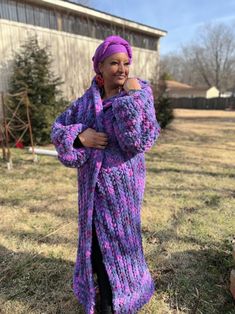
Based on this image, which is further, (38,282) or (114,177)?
(38,282)

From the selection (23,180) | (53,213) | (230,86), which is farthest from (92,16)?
(230,86)

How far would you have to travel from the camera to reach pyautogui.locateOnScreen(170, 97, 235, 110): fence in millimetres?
34750

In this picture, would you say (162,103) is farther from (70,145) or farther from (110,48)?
(70,145)

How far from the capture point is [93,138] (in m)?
1.60

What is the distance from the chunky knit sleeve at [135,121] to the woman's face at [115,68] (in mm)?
142

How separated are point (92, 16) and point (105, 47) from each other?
1091cm

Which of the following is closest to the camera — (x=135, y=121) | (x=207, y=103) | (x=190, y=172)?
(x=135, y=121)

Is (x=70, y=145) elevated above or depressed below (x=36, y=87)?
below

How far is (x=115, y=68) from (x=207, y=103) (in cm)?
3676

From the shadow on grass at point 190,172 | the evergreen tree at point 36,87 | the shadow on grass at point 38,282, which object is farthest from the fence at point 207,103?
the shadow on grass at point 38,282

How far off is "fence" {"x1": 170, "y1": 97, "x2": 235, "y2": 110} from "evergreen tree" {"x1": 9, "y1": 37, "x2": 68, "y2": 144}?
27.0 metres

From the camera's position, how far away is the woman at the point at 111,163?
155cm

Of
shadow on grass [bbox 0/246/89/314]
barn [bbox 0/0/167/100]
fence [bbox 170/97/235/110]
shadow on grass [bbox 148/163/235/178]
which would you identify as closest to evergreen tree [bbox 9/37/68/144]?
barn [bbox 0/0/167/100]

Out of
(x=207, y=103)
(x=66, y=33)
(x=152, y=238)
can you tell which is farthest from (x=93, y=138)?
(x=207, y=103)
